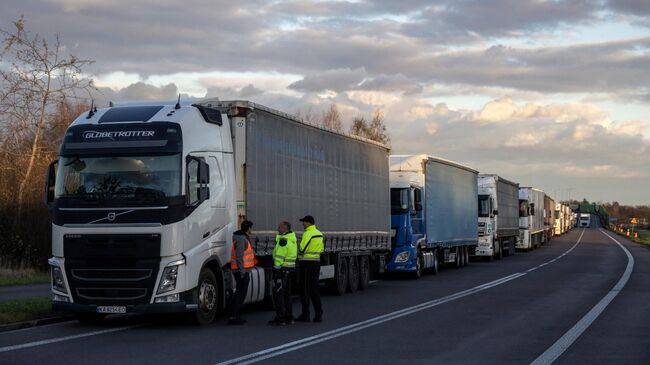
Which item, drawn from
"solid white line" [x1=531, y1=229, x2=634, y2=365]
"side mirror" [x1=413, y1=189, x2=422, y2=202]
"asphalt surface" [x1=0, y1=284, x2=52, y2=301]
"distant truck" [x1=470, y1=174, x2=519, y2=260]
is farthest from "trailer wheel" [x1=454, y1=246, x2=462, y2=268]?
"asphalt surface" [x1=0, y1=284, x2=52, y2=301]

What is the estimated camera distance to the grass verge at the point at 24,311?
15.2 metres

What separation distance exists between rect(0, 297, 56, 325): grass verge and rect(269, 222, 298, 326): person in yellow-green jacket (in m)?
3.94

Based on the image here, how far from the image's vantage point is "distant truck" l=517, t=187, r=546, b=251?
189 ft

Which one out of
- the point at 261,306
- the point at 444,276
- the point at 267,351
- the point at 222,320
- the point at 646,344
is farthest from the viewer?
the point at 444,276

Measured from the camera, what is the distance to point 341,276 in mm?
22516

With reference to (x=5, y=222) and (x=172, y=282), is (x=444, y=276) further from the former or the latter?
(x=172, y=282)

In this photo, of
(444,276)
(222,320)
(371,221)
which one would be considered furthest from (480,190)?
(222,320)

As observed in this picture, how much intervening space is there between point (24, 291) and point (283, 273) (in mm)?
9094

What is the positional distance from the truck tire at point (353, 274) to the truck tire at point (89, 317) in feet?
27.5

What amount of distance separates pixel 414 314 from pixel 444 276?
13.9 metres

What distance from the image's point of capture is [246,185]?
16844 mm

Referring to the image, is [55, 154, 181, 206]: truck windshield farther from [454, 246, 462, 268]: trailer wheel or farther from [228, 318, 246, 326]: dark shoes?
[454, 246, 462, 268]: trailer wheel

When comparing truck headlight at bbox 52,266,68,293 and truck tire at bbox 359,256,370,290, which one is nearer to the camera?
truck headlight at bbox 52,266,68,293

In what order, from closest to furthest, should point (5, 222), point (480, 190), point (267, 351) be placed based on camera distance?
point (267, 351) < point (5, 222) < point (480, 190)
